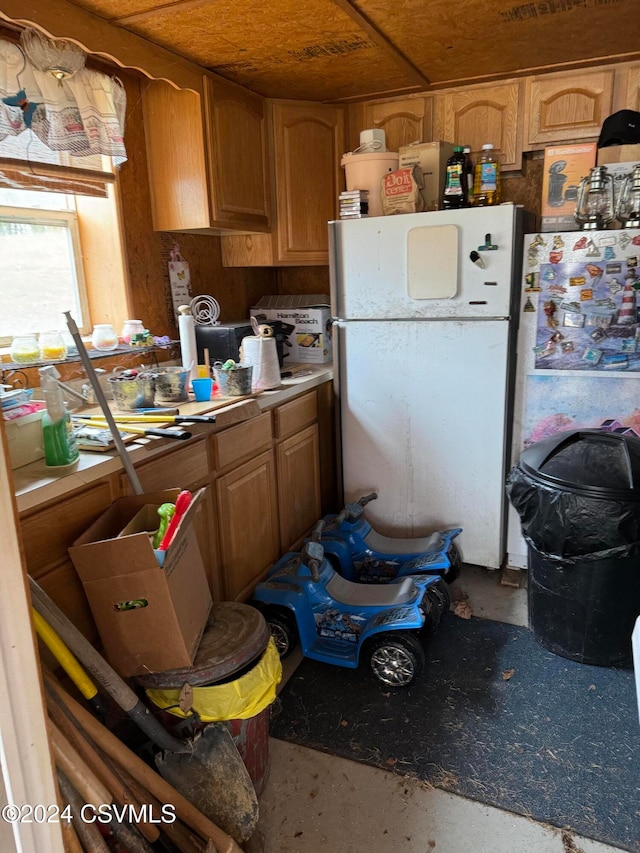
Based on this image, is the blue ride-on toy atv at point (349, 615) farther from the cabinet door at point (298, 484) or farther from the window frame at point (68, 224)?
the window frame at point (68, 224)

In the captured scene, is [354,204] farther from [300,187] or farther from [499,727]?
[499,727]

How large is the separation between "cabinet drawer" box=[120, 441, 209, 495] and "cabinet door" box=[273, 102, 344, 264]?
4.55ft

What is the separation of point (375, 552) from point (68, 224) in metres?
1.86

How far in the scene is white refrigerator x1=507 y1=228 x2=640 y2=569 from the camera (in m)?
2.27

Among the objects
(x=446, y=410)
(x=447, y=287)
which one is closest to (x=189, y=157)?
(x=447, y=287)

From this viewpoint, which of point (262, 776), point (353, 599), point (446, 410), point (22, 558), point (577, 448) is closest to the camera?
point (22, 558)

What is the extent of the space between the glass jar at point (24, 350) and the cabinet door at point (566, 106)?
230 centimetres

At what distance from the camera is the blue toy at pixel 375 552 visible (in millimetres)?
2486

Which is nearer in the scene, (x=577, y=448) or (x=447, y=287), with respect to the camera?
(x=577, y=448)

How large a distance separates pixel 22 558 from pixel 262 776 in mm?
1171

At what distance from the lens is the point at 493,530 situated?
2.62 m

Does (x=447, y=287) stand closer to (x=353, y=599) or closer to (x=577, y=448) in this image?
(x=577, y=448)

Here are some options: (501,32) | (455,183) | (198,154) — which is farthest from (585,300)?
(198,154)

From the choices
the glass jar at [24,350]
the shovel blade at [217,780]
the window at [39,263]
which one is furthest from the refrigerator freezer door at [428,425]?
the shovel blade at [217,780]
